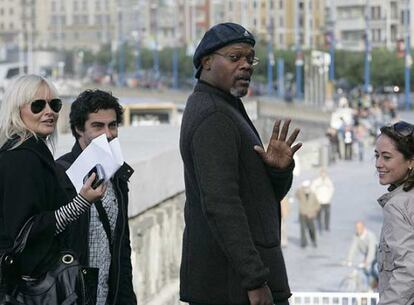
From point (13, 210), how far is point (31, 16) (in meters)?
171

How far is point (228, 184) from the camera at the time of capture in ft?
14.8

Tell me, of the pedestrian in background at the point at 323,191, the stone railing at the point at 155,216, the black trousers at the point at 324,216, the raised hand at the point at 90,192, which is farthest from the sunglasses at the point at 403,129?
the black trousers at the point at 324,216

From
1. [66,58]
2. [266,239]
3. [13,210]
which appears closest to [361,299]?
[266,239]

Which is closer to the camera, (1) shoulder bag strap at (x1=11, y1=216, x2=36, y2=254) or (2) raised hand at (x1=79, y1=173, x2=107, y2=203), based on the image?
(1) shoulder bag strap at (x1=11, y1=216, x2=36, y2=254)

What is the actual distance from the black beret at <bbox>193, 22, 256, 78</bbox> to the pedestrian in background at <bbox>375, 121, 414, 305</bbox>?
1.96ft

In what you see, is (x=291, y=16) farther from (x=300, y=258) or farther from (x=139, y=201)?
(x=139, y=201)

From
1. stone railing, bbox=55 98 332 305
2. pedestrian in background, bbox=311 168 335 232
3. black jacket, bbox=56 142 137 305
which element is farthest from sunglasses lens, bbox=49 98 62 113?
pedestrian in background, bbox=311 168 335 232

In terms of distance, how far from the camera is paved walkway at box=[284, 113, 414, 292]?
767 inches

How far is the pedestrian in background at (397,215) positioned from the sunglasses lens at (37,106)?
1.07m

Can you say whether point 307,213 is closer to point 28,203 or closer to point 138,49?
point 28,203

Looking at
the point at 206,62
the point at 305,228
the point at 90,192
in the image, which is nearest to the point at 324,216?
the point at 305,228

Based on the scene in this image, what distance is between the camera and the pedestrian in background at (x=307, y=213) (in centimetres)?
2318

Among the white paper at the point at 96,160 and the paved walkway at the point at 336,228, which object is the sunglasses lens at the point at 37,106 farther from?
the paved walkway at the point at 336,228

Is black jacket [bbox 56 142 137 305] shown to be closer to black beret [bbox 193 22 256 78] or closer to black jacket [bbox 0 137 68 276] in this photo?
black jacket [bbox 0 137 68 276]
